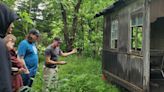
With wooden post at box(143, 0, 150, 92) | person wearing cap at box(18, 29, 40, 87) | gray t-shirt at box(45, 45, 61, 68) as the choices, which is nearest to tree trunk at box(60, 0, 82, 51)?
gray t-shirt at box(45, 45, 61, 68)

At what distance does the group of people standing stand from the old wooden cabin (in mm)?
2279

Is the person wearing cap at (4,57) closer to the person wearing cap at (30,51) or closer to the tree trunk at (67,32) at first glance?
the person wearing cap at (30,51)

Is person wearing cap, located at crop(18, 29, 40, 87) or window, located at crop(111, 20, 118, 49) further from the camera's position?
window, located at crop(111, 20, 118, 49)

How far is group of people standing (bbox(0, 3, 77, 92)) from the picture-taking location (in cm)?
292

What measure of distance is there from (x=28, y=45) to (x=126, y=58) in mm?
4349

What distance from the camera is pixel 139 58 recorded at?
9680 mm

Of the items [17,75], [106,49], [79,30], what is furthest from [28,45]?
[79,30]

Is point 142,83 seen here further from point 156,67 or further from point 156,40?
point 156,40

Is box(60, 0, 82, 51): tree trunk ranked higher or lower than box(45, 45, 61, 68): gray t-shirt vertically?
higher

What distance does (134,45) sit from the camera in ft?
40.0

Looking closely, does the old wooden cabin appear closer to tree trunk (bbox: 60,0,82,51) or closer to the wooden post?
the wooden post

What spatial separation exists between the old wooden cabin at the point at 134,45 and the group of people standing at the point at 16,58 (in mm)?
2279

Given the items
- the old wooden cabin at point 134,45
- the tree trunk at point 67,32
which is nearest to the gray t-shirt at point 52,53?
the old wooden cabin at point 134,45

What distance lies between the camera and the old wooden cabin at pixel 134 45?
30.3 feet
